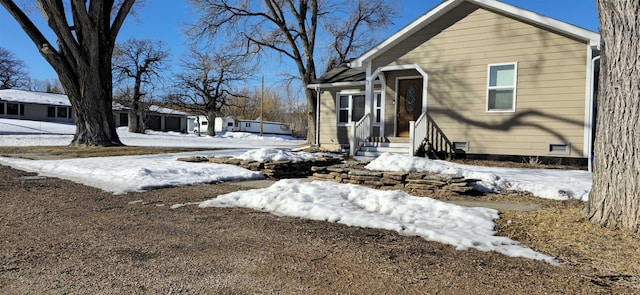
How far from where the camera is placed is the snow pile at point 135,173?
7.12 meters

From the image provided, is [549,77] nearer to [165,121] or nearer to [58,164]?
[58,164]

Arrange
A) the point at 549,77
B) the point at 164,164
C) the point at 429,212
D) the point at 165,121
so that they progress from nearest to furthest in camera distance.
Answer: the point at 429,212 < the point at 164,164 < the point at 549,77 < the point at 165,121

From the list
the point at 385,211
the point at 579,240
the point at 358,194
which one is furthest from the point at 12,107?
the point at 579,240

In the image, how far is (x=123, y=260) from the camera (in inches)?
123

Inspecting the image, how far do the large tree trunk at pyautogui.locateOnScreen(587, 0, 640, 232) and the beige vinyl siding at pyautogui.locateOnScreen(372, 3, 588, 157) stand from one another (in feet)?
21.8

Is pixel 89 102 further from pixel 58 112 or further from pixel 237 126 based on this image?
pixel 237 126

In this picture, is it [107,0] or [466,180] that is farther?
[107,0]

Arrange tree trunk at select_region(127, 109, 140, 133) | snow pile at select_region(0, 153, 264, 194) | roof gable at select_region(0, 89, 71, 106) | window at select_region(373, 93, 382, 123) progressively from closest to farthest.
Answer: snow pile at select_region(0, 153, 264, 194) → window at select_region(373, 93, 382, 123) → tree trunk at select_region(127, 109, 140, 133) → roof gable at select_region(0, 89, 71, 106)

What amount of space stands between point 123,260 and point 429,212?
3.23m

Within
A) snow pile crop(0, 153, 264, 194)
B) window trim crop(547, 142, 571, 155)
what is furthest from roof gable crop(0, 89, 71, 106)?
window trim crop(547, 142, 571, 155)

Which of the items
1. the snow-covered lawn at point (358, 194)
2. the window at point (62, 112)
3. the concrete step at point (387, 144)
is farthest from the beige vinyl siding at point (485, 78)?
the window at point (62, 112)

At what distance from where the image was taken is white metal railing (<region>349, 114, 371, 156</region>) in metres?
12.1

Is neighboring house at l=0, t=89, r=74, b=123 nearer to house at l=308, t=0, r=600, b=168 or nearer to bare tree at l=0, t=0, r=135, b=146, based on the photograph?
bare tree at l=0, t=0, r=135, b=146

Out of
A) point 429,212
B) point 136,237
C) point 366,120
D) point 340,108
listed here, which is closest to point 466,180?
point 429,212
